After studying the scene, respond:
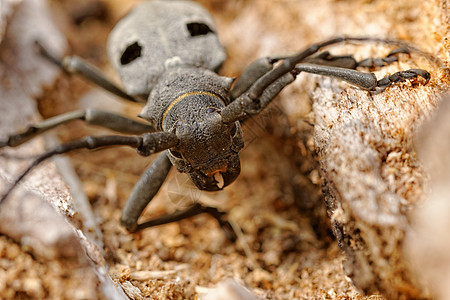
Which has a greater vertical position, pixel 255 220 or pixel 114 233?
pixel 255 220

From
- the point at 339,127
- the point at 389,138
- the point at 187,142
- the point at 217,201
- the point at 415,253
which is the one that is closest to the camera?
the point at 415,253

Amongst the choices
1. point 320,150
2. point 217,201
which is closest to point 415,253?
point 320,150

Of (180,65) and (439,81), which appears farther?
(180,65)

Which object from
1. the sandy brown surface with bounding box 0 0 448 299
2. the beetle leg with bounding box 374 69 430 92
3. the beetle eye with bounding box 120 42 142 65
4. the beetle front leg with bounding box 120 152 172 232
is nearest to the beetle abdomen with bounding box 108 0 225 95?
the beetle eye with bounding box 120 42 142 65

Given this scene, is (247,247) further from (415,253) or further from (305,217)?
(415,253)

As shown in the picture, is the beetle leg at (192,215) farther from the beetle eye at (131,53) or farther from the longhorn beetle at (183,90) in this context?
the beetle eye at (131,53)

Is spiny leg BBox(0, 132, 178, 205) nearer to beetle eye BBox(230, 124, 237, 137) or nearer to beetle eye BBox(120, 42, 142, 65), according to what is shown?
beetle eye BBox(230, 124, 237, 137)

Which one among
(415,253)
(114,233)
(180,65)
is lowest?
(415,253)
